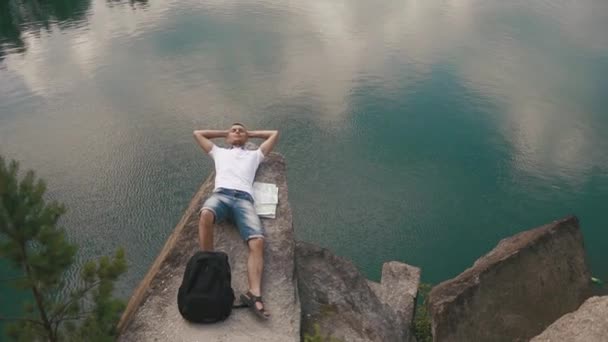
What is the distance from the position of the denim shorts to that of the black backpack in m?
0.70

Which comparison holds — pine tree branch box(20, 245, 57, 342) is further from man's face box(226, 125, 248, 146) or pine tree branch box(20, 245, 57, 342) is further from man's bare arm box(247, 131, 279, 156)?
man's bare arm box(247, 131, 279, 156)

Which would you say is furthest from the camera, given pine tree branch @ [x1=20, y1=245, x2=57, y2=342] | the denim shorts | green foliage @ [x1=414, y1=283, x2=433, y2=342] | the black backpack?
green foliage @ [x1=414, y1=283, x2=433, y2=342]

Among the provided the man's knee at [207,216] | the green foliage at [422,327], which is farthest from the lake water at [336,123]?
the man's knee at [207,216]

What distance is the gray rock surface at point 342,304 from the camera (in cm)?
491

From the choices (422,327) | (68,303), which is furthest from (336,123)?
(68,303)

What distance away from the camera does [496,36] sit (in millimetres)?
21250

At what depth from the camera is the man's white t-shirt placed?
209 inches

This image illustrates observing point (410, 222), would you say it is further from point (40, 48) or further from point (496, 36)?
point (40, 48)

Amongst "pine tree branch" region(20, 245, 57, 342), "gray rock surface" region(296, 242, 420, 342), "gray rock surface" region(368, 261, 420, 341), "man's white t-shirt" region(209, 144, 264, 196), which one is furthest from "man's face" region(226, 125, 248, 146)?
"gray rock surface" region(368, 261, 420, 341)

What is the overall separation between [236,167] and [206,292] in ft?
5.93

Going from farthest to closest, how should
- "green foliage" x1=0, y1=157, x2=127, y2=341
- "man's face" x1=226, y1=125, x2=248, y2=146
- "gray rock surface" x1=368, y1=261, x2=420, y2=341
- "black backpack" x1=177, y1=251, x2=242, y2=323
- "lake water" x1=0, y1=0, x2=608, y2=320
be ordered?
"lake water" x1=0, y1=0, x2=608, y2=320, "gray rock surface" x1=368, y1=261, x2=420, y2=341, "man's face" x1=226, y1=125, x2=248, y2=146, "black backpack" x1=177, y1=251, x2=242, y2=323, "green foliage" x1=0, y1=157, x2=127, y2=341

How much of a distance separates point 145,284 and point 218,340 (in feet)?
4.11

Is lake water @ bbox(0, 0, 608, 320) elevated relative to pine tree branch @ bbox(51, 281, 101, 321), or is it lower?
lower

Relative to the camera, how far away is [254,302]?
166 inches
